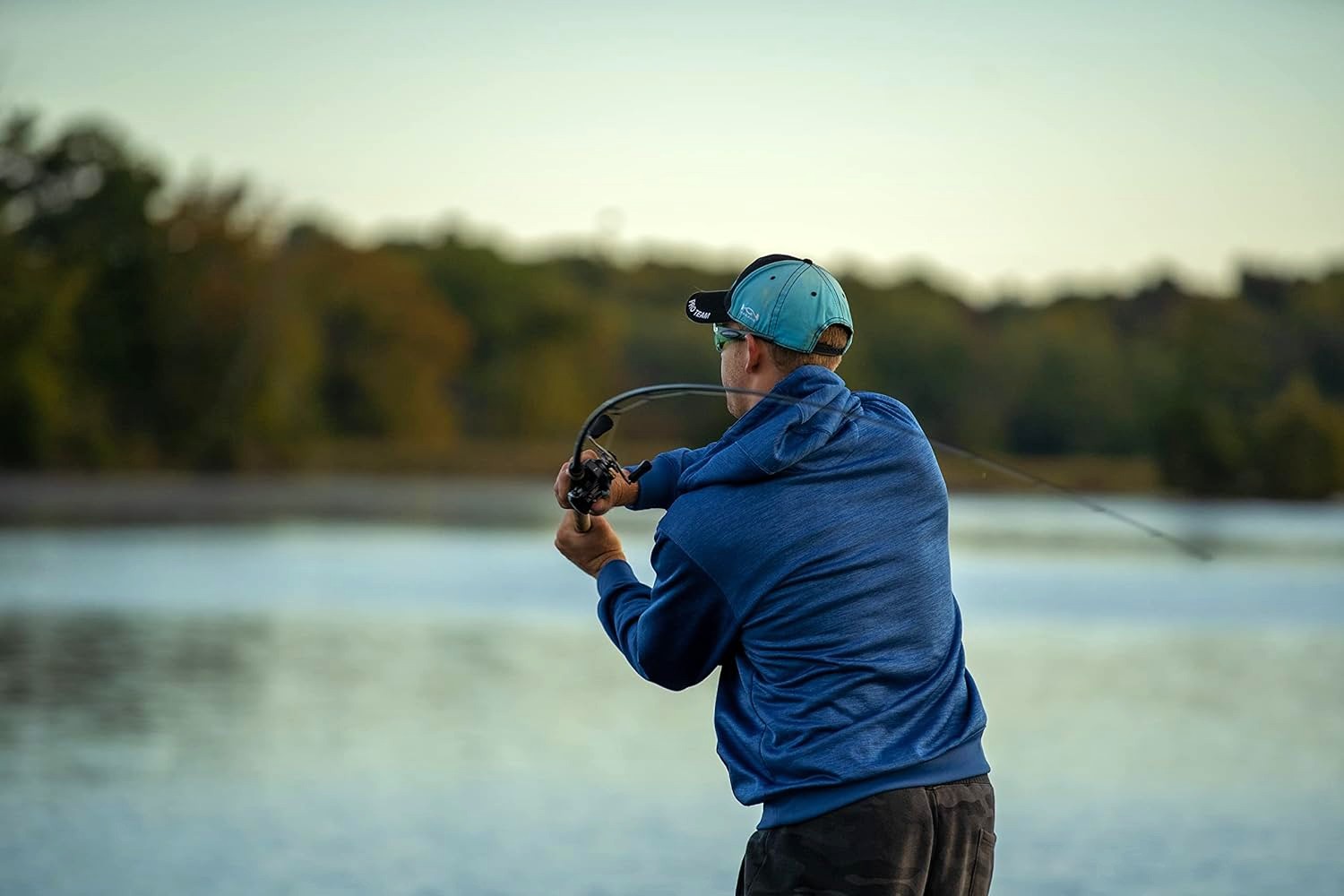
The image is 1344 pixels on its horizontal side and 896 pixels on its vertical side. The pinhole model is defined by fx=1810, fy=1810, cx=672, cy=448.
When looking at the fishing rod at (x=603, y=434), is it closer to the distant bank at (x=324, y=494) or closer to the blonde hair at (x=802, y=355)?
the blonde hair at (x=802, y=355)

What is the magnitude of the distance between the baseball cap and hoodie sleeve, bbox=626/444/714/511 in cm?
21

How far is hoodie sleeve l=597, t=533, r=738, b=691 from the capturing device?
241 centimetres

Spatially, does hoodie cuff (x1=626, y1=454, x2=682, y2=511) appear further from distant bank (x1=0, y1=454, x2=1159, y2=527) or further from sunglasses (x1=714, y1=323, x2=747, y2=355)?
distant bank (x1=0, y1=454, x2=1159, y2=527)

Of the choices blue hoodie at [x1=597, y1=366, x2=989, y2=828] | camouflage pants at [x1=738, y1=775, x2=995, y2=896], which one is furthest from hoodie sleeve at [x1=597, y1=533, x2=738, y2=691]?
camouflage pants at [x1=738, y1=775, x2=995, y2=896]

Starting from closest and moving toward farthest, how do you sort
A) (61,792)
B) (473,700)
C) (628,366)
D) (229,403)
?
(61,792) → (473,700) → (229,403) → (628,366)

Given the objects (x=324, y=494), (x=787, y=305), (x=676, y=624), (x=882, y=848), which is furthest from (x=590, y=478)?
(x=324, y=494)

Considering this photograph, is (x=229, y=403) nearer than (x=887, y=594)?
No

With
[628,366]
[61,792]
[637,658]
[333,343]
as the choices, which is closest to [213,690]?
[61,792]

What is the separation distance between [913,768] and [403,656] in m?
10.7

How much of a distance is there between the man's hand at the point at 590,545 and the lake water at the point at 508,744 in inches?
145

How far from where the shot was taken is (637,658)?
251 centimetres

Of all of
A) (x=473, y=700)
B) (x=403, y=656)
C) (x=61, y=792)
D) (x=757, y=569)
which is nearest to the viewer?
(x=757, y=569)

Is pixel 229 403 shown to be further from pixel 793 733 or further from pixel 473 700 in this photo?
pixel 793 733

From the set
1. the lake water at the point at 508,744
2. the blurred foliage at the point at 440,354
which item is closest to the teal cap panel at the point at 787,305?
the lake water at the point at 508,744
